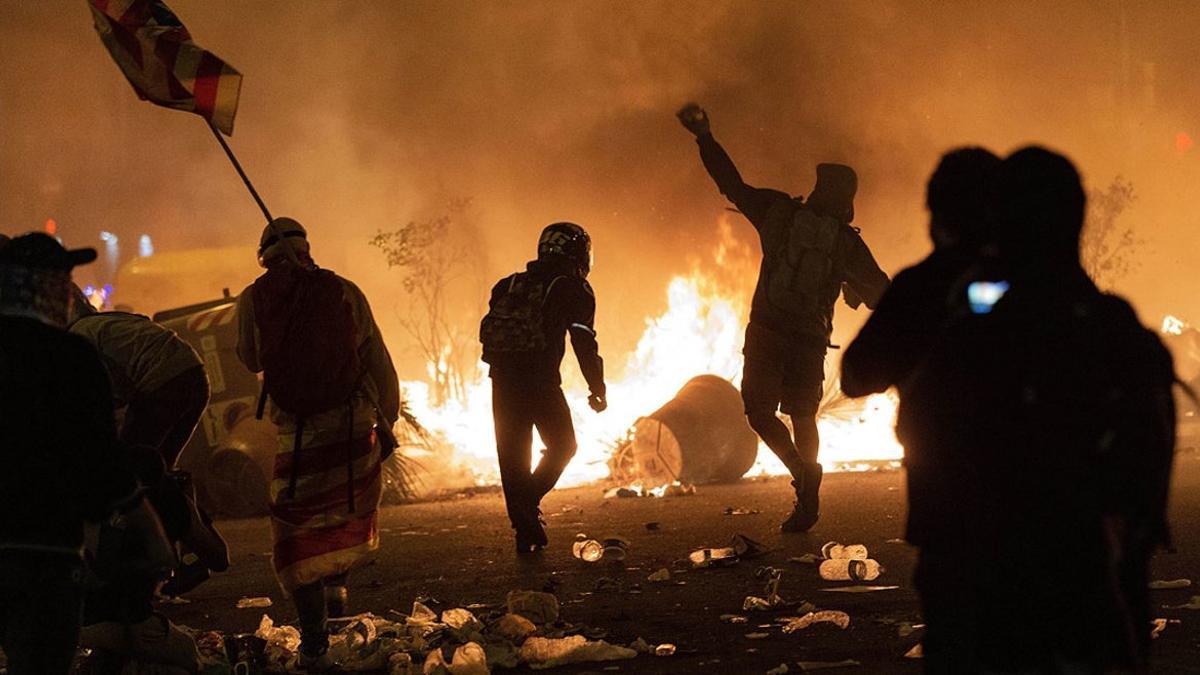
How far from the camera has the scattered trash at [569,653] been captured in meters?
4.86

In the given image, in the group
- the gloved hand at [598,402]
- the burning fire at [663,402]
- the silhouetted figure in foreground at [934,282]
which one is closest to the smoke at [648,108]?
the burning fire at [663,402]

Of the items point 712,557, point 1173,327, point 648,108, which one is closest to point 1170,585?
point 712,557

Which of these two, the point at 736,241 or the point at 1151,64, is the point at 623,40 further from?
the point at 1151,64

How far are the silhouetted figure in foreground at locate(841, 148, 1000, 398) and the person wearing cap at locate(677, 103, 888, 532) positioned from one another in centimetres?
534

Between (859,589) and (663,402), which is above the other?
(663,402)

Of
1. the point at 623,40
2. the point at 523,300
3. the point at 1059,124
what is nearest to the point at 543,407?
the point at 523,300

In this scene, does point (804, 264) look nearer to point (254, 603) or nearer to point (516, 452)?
point (516, 452)

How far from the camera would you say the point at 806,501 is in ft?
26.8

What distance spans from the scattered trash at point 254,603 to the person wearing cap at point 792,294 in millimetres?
3017

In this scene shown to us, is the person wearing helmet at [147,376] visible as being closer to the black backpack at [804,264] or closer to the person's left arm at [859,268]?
the black backpack at [804,264]

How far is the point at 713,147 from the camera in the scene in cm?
847

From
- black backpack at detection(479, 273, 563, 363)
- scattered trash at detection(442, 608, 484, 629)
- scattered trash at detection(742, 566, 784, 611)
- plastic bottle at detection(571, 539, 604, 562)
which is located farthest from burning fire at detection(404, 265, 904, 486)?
scattered trash at detection(442, 608, 484, 629)

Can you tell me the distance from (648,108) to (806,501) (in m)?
14.1

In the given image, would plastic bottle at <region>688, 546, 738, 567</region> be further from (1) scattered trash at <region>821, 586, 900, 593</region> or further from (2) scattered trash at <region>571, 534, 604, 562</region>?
(1) scattered trash at <region>821, 586, 900, 593</region>
